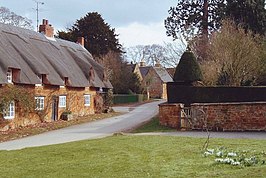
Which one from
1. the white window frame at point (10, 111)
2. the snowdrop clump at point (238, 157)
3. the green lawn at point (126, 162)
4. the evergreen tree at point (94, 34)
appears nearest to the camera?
the green lawn at point (126, 162)

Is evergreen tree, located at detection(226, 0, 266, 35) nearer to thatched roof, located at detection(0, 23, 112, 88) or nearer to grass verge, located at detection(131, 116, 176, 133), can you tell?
thatched roof, located at detection(0, 23, 112, 88)

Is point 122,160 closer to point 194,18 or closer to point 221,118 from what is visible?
point 221,118

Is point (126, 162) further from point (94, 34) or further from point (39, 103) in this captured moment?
point (94, 34)

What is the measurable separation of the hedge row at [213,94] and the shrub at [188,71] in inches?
23.2

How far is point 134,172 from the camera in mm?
9492

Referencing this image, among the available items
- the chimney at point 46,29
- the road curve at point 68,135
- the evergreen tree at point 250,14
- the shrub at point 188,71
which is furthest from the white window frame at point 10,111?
the evergreen tree at point 250,14

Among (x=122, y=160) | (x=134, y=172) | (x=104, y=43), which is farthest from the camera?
(x=104, y=43)

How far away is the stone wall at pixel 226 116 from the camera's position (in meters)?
21.2

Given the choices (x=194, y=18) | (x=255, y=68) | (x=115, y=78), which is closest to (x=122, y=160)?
(x=255, y=68)

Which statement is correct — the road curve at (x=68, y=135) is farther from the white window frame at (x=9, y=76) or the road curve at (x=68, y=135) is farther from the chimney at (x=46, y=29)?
the chimney at (x=46, y=29)

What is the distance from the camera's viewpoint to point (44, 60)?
33.1 meters

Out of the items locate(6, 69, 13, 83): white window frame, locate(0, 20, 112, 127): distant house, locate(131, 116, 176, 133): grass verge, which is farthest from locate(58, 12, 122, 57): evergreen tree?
locate(131, 116, 176, 133): grass verge

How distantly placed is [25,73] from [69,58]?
1183 cm

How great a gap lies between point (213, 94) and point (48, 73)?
13.6 metres
